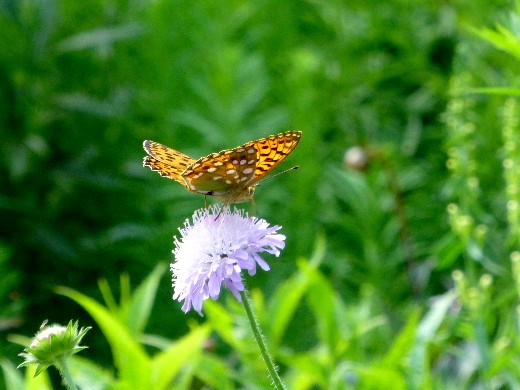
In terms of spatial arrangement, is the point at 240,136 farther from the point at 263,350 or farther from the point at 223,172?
the point at 263,350

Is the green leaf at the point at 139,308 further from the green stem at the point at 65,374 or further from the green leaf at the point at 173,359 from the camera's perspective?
the green stem at the point at 65,374

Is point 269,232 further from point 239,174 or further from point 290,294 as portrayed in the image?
point 290,294

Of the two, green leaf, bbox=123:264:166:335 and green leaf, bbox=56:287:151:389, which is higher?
green leaf, bbox=123:264:166:335

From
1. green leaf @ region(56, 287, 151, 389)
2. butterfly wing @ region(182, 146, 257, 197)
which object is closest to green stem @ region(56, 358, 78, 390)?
butterfly wing @ region(182, 146, 257, 197)

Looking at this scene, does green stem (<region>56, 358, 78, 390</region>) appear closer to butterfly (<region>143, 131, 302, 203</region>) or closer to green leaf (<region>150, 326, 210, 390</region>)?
butterfly (<region>143, 131, 302, 203</region>)

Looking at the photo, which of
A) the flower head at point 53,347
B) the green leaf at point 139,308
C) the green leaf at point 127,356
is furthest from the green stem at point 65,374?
the green leaf at point 139,308

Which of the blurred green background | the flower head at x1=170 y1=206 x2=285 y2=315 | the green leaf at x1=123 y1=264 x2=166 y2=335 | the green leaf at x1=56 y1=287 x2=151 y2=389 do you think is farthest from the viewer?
the blurred green background
